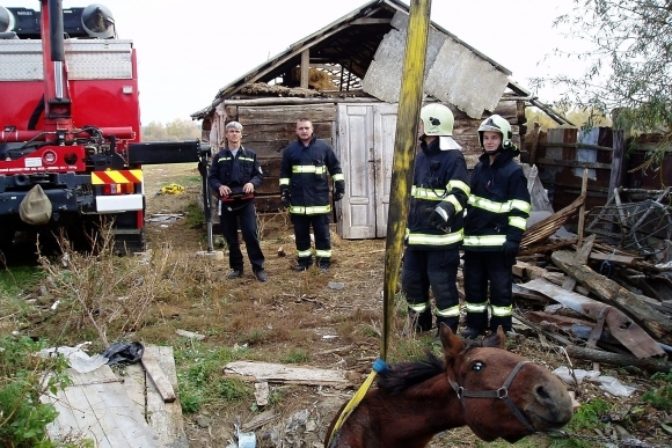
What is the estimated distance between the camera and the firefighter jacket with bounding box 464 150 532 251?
5.62 metres

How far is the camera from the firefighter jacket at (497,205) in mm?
5617

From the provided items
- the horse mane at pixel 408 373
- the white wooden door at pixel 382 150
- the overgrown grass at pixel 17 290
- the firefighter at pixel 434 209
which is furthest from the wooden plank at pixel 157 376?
the white wooden door at pixel 382 150

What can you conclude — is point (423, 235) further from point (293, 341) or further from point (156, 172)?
point (156, 172)

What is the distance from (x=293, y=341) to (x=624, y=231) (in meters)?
5.08

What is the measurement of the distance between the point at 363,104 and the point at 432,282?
674cm

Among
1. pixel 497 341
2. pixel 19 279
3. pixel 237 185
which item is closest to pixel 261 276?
pixel 237 185

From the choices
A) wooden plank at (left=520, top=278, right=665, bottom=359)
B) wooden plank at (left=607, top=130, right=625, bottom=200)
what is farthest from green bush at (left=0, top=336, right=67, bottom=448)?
wooden plank at (left=607, top=130, right=625, bottom=200)

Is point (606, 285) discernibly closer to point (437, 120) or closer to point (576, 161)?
point (437, 120)

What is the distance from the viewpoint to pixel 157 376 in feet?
15.5

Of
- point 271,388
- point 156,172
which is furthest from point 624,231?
point 156,172

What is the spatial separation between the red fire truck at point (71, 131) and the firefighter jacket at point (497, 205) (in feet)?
12.8

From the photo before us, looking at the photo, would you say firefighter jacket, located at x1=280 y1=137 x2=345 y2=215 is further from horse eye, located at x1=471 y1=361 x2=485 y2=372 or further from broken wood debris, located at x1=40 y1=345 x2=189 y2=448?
horse eye, located at x1=471 y1=361 x2=485 y2=372

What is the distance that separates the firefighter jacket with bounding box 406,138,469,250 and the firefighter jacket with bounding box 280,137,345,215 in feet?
9.42

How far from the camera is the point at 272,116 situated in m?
11.8
